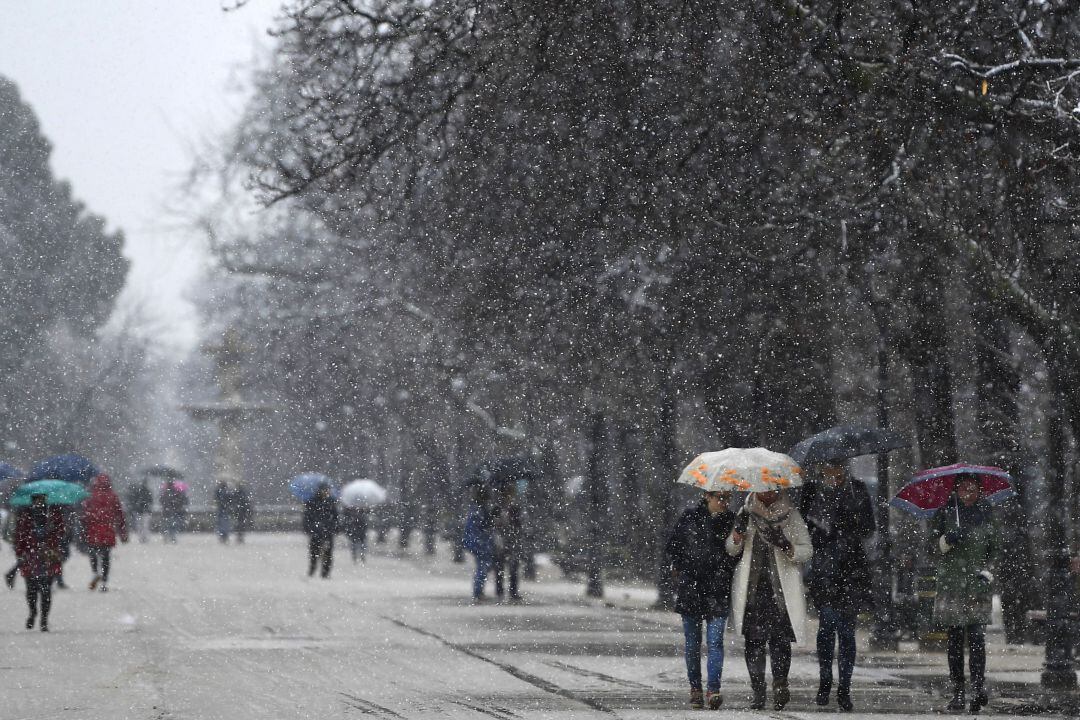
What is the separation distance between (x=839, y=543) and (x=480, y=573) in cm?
1565

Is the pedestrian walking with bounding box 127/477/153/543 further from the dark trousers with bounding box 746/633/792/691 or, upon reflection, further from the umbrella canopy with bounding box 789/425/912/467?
the dark trousers with bounding box 746/633/792/691

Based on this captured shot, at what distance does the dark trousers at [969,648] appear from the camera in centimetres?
1404

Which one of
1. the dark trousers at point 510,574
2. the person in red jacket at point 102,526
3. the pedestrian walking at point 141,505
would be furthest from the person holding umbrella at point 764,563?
the pedestrian walking at point 141,505

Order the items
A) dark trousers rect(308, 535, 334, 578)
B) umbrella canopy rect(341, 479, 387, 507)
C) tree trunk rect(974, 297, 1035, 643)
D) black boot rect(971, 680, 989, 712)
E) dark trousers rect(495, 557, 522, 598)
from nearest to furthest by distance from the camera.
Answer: black boot rect(971, 680, 989, 712), tree trunk rect(974, 297, 1035, 643), dark trousers rect(495, 557, 522, 598), dark trousers rect(308, 535, 334, 578), umbrella canopy rect(341, 479, 387, 507)

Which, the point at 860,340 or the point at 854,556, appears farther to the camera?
the point at 860,340

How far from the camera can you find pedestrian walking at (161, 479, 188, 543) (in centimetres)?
5503

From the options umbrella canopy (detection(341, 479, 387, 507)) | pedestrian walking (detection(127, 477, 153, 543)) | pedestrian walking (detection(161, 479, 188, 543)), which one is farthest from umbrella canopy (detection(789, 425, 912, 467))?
pedestrian walking (detection(161, 479, 188, 543))

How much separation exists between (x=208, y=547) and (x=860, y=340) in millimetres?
27833

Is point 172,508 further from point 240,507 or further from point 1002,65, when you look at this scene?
point 1002,65

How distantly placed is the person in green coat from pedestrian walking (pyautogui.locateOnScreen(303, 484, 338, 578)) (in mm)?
21320

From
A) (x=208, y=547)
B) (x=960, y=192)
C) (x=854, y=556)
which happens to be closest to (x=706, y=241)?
(x=960, y=192)

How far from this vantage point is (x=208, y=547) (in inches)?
2058

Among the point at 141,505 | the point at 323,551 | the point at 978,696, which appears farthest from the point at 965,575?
the point at 141,505

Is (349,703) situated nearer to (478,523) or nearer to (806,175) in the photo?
(806,175)
